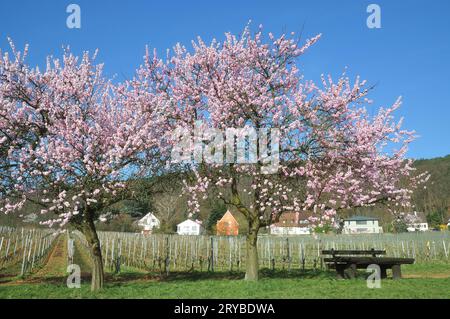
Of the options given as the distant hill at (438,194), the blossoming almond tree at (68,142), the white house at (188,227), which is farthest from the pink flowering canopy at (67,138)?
the distant hill at (438,194)

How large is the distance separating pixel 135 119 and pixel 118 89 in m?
3.78

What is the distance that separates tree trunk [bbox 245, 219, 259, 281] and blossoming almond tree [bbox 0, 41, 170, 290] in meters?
5.08

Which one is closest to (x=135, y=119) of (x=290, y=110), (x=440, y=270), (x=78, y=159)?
(x=78, y=159)

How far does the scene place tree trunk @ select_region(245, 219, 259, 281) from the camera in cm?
1565

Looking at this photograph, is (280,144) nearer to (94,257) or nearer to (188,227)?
(94,257)

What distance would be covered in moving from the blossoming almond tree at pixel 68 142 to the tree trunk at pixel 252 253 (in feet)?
16.7

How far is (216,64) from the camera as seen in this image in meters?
16.8

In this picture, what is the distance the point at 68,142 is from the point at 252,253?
27.3 feet

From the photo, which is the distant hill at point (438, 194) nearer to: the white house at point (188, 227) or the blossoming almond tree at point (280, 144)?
the white house at point (188, 227)

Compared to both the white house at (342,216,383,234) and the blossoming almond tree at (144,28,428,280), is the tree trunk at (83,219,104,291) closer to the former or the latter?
the blossoming almond tree at (144,28,428,280)

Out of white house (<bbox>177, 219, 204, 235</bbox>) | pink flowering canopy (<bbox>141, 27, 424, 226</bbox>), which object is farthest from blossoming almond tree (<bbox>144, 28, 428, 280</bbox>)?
white house (<bbox>177, 219, 204, 235</bbox>)

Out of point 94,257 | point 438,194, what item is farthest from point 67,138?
point 438,194
